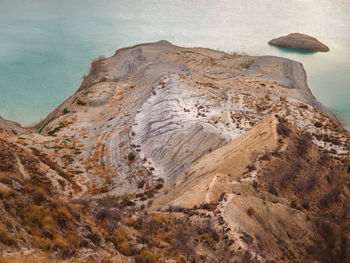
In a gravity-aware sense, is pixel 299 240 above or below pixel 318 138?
below

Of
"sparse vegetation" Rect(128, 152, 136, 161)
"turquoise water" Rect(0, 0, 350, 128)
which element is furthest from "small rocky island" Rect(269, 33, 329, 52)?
"sparse vegetation" Rect(128, 152, 136, 161)

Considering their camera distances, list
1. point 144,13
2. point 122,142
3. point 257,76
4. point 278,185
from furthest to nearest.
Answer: point 144,13 < point 257,76 < point 122,142 < point 278,185

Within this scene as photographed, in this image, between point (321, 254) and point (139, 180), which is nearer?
point (321, 254)

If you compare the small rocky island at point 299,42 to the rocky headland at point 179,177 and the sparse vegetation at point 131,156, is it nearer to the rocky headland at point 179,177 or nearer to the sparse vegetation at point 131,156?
the rocky headland at point 179,177

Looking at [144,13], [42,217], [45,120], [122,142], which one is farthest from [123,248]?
[144,13]

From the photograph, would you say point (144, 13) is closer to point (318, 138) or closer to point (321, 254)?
point (318, 138)

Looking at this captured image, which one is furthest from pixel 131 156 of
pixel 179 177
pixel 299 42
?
pixel 299 42

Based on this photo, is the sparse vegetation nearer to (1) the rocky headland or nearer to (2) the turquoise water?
(1) the rocky headland
